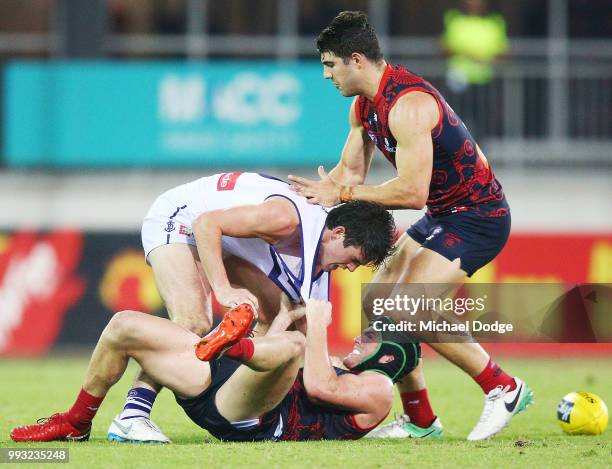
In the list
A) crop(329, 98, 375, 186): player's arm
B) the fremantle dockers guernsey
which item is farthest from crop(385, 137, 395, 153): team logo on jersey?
the fremantle dockers guernsey

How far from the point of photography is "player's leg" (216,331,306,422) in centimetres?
667

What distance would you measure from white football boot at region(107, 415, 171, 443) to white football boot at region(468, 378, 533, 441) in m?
1.84

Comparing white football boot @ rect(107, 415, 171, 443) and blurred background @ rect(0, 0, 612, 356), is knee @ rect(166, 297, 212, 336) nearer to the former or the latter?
white football boot @ rect(107, 415, 171, 443)

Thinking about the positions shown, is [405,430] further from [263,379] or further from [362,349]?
[263,379]

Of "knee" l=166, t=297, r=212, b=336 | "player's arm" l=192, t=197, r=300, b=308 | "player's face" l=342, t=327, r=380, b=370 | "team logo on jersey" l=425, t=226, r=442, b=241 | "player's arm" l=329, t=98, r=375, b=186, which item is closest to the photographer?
"player's arm" l=192, t=197, r=300, b=308

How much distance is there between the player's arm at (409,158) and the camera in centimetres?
746

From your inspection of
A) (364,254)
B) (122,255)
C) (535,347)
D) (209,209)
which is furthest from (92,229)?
(364,254)

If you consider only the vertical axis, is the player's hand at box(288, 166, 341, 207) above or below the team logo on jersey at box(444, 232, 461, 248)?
above

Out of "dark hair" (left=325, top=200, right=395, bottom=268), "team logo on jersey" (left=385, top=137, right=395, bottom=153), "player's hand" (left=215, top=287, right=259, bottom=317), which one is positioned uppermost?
"team logo on jersey" (left=385, top=137, right=395, bottom=153)

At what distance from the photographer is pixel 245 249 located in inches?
301

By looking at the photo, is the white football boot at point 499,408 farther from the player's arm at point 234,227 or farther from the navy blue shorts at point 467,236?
the player's arm at point 234,227

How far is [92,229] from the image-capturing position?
13859mm

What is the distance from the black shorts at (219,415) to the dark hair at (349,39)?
201 centimetres

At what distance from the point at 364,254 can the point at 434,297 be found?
84cm
